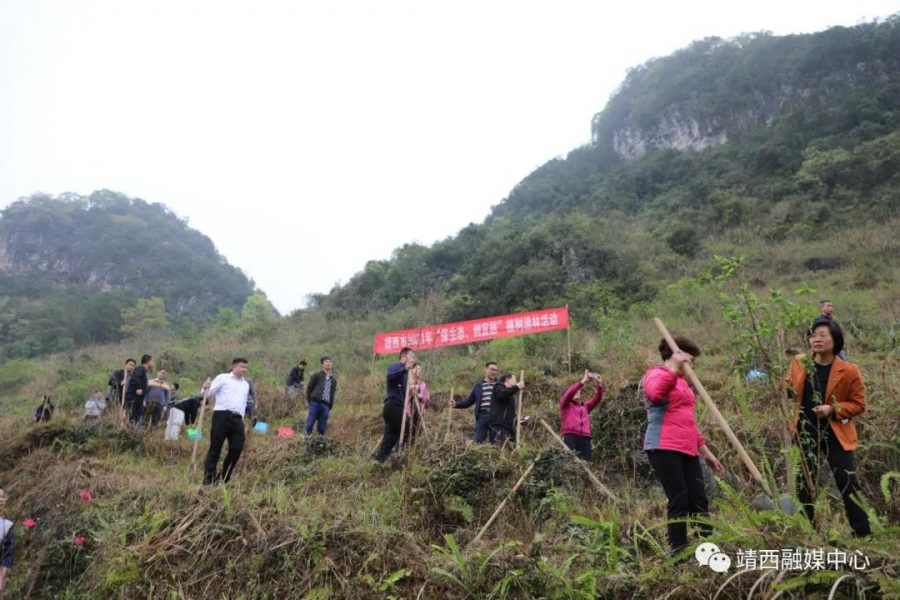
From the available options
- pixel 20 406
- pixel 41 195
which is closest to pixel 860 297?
pixel 20 406

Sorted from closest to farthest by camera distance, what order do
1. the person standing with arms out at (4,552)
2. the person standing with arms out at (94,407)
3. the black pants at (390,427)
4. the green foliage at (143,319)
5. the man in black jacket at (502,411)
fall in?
the person standing with arms out at (4,552)
the black pants at (390,427)
the man in black jacket at (502,411)
the person standing with arms out at (94,407)
the green foliage at (143,319)

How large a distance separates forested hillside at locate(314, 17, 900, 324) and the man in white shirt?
6.59ft

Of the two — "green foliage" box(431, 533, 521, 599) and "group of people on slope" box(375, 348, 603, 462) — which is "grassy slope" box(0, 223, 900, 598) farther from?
"group of people on slope" box(375, 348, 603, 462)

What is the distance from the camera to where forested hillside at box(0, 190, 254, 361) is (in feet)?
112

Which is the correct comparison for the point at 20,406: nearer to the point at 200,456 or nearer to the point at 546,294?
the point at 200,456

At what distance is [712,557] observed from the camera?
242 cm

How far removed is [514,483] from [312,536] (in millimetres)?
1749

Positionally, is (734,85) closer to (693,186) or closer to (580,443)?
(693,186)

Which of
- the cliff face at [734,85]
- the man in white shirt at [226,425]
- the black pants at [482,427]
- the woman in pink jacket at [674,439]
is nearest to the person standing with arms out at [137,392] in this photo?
the man in white shirt at [226,425]

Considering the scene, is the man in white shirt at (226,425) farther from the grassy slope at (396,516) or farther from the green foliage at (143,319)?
the green foliage at (143,319)

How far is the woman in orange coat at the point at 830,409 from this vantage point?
284 centimetres

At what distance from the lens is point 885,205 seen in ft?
69.7

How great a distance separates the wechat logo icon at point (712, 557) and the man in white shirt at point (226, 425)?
4.14 m

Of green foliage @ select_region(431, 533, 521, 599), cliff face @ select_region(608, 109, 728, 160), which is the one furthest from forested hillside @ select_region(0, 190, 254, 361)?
cliff face @ select_region(608, 109, 728, 160)
